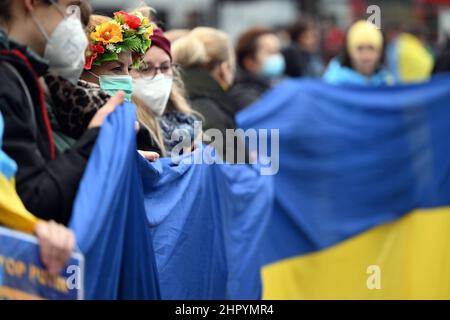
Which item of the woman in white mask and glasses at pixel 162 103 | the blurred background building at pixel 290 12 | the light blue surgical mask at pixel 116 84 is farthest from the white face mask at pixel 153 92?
the blurred background building at pixel 290 12

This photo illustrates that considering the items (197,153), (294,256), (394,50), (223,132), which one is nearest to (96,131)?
(197,153)

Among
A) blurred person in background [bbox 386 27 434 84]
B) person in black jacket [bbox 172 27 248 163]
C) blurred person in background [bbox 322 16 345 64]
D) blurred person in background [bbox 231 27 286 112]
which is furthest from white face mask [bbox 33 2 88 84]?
blurred person in background [bbox 322 16 345 64]

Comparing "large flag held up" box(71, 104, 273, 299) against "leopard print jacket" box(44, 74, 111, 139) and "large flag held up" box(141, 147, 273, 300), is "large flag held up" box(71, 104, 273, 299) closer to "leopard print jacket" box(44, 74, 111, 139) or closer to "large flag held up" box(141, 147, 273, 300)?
"large flag held up" box(141, 147, 273, 300)

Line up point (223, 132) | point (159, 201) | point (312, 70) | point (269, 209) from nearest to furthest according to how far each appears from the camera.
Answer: point (159, 201) < point (223, 132) < point (269, 209) < point (312, 70)

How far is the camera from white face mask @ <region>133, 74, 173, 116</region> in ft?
16.4

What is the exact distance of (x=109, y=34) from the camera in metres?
4.42

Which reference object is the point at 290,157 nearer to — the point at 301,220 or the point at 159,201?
the point at 301,220

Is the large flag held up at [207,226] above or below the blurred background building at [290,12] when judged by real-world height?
below

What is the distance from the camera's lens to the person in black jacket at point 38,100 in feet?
10.6

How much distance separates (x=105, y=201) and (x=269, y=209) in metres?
3.96

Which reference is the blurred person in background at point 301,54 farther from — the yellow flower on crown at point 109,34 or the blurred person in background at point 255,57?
the yellow flower on crown at point 109,34

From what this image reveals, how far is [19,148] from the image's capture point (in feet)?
10.7

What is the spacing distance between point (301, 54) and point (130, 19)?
8300 millimetres

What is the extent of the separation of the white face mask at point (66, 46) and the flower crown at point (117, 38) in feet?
2.23
